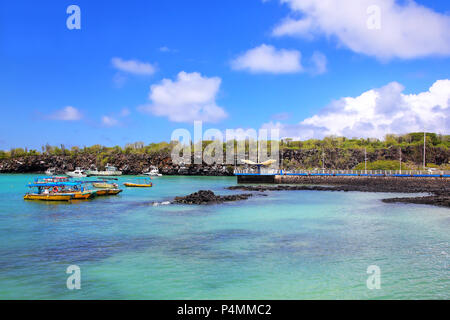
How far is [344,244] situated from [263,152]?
133004 mm

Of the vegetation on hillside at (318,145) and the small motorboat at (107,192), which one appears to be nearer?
the small motorboat at (107,192)

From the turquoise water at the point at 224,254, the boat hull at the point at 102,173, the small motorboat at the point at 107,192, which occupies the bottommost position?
the turquoise water at the point at 224,254

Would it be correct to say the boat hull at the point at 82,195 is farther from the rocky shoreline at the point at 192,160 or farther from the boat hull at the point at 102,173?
the rocky shoreline at the point at 192,160

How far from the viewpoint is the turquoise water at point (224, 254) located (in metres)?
13.5

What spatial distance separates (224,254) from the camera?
731 inches

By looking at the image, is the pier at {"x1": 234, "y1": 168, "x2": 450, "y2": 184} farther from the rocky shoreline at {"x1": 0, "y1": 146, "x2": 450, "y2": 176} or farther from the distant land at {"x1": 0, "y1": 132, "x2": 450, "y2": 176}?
the rocky shoreline at {"x1": 0, "y1": 146, "x2": 450, "y2": 176}

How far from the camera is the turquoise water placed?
44.4 ft

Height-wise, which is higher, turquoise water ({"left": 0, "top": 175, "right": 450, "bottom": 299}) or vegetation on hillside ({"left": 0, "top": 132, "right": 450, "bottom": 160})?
vegetation on hillside ({"left": 0, "top": 132, "right": 450, "bottom": 160})

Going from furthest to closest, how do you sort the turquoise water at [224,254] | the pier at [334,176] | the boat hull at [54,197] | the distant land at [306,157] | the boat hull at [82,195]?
the distant land at [306,157] < the pier at [334,176] < the boat hull at [82,195] < the boat hull at [54,197] < the turquoise water at [224,254]

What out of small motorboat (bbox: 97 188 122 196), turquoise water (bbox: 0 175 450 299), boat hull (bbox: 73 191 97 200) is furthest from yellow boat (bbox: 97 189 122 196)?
turquoise water (bbox: 0 175 450 299)

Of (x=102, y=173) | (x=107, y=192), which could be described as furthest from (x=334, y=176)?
(x=102, y=173)

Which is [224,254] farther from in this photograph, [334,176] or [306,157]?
[306,157]

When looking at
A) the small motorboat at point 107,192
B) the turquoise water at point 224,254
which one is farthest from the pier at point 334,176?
the turquoise water at point 224,254
